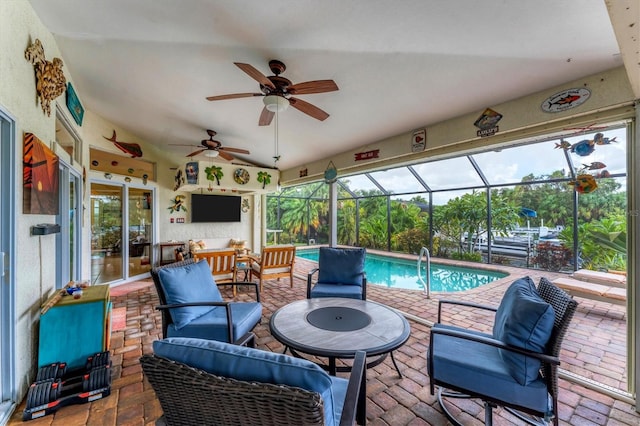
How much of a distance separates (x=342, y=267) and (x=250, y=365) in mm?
2791

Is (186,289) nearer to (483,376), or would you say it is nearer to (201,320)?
(201,320)

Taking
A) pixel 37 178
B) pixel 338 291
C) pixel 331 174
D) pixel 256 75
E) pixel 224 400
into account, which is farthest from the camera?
pixel 331 174

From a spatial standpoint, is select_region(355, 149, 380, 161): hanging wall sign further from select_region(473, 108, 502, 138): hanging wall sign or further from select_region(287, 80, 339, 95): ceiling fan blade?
select_region(287, 80, 339, 95): ceiling fan blade

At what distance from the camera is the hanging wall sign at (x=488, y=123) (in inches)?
112

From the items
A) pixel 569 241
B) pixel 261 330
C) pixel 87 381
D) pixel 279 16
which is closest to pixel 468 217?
pixel 569 241

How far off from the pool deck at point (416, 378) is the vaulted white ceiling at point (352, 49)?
2.66 meters

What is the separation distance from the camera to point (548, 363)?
151cm

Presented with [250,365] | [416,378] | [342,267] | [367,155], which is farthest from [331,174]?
[250,365]

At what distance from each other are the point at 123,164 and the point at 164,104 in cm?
246

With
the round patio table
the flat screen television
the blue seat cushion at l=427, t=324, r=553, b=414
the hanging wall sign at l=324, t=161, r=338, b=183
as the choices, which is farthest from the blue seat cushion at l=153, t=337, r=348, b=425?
the flat screen television

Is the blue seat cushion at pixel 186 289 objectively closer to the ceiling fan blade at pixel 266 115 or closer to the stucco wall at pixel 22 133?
the stucco wall at pixel 22 133

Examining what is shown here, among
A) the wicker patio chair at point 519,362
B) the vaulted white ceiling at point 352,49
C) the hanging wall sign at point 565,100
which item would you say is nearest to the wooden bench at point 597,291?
the hanging wall sign at point 565,100

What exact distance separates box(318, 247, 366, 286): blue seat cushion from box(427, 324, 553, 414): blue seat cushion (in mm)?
1772

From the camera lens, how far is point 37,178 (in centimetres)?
211
